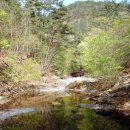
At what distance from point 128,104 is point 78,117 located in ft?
15.8

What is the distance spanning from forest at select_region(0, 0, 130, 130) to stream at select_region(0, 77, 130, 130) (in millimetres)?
924

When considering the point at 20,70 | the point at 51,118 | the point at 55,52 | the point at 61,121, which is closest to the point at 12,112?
the point at 51,118

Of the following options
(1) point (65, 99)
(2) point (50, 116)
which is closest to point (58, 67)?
(1) point (65, 99)

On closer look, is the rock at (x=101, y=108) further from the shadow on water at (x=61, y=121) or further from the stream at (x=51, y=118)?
the shadow on water at (x=61, y=121)

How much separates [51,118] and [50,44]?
32.6 metres

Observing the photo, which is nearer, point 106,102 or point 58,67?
point 106,102

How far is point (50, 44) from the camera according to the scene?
49.2 m

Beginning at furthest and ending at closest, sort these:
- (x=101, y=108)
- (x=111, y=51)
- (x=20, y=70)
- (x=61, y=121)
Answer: (x=111, y=51) → (x=20, y=70) → (x=101, y=108) → (x=61, y=121)

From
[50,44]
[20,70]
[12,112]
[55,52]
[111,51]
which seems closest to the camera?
[12,112]

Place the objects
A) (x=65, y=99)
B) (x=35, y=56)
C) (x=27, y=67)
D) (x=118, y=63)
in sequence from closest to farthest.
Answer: (x=65, y=99) → (x=118, y=63) → (x=27, y=67) → (x=35, y=56)

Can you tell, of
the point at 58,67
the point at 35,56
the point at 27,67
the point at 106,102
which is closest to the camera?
the point at 106,102

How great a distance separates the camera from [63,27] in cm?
4931

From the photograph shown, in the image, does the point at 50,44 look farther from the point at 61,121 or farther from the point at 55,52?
the point at 61,121

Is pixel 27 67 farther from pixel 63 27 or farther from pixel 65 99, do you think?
pixel 63 27
